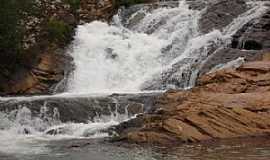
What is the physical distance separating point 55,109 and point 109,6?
18049mm

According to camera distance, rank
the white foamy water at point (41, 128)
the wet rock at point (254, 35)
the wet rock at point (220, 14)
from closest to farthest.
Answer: the white foamy water at point (41, 128), the wet rock at point (254, 35), the wet rock at point (220, 14)

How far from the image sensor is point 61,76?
3378cm

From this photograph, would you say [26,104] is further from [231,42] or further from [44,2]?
[44,2]

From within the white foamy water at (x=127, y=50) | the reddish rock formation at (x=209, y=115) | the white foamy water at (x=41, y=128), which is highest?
the white foamy water at (x=127, y=50)

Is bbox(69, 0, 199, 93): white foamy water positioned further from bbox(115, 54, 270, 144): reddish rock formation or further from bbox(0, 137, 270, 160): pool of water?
bbox(0, 137, 270, 160): pool of water

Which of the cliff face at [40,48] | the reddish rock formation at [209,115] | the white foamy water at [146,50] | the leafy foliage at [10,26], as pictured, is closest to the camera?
the reddish rock formation at [209,115]

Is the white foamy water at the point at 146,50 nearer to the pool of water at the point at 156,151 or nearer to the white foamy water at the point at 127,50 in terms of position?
the white foamy water at the point at 127,50

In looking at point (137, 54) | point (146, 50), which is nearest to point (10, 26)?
point (137, 54)

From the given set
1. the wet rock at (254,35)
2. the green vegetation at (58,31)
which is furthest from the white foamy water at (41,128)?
the green vegetation at (58,31)

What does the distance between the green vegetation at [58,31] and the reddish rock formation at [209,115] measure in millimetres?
15002

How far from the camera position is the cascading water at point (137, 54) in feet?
83.5

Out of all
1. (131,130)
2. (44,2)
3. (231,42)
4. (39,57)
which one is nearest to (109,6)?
(44,2)

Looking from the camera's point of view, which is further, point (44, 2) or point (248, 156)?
point (44, 2)

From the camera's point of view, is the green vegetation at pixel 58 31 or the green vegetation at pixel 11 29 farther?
the green vegetation at pixel 58 31
